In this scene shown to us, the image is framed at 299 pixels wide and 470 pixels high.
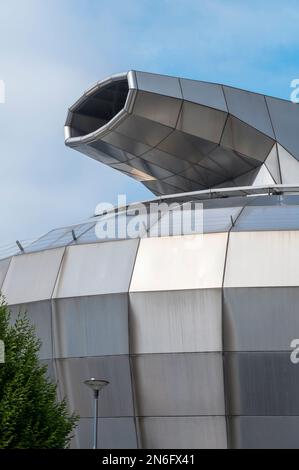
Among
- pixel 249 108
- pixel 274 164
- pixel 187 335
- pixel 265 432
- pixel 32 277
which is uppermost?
pixel 249 108

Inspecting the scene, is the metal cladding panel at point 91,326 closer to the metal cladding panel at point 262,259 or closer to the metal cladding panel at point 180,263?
the metal cladding panel at point 180,263

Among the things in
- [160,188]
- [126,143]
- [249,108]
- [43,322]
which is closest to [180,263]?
[43,322]

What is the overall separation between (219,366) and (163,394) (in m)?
1.84

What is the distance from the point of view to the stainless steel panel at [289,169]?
3519 cm

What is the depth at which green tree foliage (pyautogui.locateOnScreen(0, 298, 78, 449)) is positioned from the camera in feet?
64.8

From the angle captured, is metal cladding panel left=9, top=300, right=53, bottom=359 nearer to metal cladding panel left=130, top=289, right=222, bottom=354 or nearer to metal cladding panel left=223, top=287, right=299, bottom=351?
metal cladding panel left=130, top=289, right=222, bottom=354

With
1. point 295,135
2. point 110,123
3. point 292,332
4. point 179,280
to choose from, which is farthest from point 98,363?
point 295,135

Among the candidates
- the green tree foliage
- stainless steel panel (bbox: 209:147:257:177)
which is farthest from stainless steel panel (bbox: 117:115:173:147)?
the green tree foliage

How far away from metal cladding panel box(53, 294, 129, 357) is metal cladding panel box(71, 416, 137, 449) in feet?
6.50

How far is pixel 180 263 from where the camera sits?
1023 inches

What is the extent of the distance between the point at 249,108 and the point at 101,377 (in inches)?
580

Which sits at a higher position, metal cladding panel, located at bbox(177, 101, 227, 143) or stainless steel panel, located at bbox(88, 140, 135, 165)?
stainless steel panel, located at bbox(88, 140, 135, 165)

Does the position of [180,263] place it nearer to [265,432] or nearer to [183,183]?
→ [265,432]
